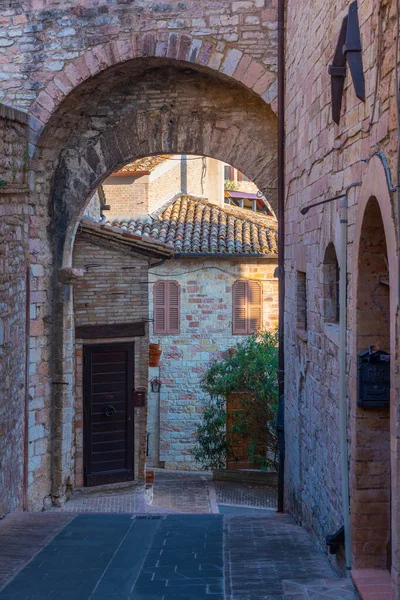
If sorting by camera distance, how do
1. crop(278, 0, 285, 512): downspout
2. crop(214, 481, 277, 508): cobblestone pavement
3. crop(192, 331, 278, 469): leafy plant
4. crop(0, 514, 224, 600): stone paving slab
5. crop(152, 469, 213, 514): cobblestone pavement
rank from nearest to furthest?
1. crop(0, 514, 224, 600): stone paving slab
2. crop(278, 0, 285, 512): downspout
3. crop(152, 469, 213, 514): cobblestone pavement
4. crop(214, 481, 277, 508): cobblestone pavement
5. crop(192, 331, 278, 469): leafy plant


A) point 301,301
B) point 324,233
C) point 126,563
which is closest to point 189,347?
point 301,301

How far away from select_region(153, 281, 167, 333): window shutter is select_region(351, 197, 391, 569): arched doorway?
1426 centimetres

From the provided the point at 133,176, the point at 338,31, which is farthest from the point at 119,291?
the point at 133,176

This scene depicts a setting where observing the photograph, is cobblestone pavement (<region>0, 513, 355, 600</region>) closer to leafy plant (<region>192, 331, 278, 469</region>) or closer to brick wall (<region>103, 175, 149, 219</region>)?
leafy plant (<region>192, 331, 278, 469</region>)

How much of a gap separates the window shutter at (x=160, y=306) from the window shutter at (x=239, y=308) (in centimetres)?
157

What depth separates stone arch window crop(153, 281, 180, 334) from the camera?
1966cm

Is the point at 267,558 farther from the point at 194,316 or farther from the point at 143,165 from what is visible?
the point at 143,165

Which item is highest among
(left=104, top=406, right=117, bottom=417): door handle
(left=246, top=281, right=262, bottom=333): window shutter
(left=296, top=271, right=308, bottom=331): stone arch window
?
(left=246, top=281, right=262, bottom=333): window shutter

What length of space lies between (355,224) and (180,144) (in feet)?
19.9

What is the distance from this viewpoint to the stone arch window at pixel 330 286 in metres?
6.97

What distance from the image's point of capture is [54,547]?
25.1 feet

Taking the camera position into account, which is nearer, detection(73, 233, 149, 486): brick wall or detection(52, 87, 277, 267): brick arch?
detection(52, 87, 277, 267): brick arch

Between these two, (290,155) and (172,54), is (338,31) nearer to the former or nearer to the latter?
(290,155)

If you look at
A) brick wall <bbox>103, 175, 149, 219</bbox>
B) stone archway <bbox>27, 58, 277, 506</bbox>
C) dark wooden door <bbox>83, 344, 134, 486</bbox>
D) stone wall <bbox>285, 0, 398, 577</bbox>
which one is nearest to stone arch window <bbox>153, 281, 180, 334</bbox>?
brick wall <bbox>103, 175, 149, 219</bbox>
